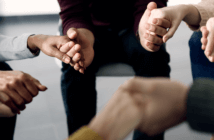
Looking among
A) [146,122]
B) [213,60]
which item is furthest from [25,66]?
[213,60]

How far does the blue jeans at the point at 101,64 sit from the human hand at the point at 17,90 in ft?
0.30

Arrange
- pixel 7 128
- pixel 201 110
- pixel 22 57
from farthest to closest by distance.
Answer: pixel 22 57 < pixel 7 128 < pixel 201 110

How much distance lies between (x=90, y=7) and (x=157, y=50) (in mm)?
251

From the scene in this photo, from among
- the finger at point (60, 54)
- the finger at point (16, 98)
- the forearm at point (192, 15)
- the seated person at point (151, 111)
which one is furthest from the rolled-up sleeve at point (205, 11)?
the finger at point (16, 98)

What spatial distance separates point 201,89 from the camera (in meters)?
0.24

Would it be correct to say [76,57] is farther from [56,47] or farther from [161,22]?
[161,22]

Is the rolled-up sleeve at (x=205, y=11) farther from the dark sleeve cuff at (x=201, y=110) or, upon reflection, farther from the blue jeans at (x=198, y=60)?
the dark sleeve cuff at (x=201, y=110)

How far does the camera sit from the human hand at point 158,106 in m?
0.23

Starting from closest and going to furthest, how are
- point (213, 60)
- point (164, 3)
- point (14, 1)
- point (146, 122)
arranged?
point (146, 122) < point (213, 60) < point (164, 3) < point (14, 1)

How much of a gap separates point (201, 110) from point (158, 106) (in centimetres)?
5

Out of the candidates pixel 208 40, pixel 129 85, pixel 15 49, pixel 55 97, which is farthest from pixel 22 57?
pixel 208 40

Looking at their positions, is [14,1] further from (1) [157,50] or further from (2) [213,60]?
(2) [213,60]

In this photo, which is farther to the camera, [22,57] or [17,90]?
[22,57]

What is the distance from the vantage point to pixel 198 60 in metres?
0.42
